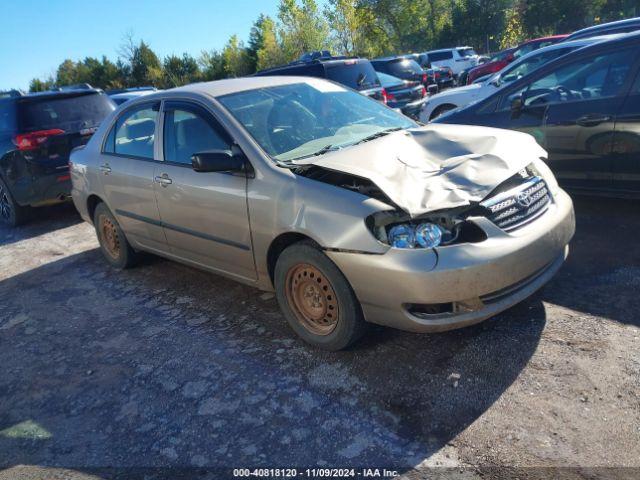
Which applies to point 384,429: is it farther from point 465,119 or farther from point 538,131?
point 465,119

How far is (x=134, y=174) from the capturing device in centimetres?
467

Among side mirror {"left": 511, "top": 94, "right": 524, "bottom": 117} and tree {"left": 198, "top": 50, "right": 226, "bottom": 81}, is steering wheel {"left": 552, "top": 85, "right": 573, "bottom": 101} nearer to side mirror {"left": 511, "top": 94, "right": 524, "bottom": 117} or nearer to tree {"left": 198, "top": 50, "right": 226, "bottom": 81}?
side mirror {"left": 511, "top": 94, "right": 524, "bottom": 117}

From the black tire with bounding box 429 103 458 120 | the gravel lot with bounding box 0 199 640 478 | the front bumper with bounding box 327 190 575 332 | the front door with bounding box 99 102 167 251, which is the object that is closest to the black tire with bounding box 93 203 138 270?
the front door with bounding box 99 102 167 251

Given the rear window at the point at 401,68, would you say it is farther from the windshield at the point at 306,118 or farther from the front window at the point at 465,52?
the front window at the point at 465,52

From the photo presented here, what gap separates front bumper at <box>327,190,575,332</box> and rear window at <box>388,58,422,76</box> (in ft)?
45.0

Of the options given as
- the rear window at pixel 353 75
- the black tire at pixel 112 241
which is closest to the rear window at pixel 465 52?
the rear window at pixel 353 75

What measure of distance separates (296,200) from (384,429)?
1.42 m

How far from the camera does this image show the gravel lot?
2527 mm

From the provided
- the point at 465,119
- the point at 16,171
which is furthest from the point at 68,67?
the point at 465,119

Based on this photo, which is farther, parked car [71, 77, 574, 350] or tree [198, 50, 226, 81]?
tree [198, 50, 226, 81]

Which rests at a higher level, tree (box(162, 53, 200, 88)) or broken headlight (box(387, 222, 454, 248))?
tree (box(162, 53, 200, 88))

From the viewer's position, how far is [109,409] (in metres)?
3.20

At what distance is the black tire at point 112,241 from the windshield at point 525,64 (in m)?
6.61

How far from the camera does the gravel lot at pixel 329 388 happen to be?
253 centimetres
